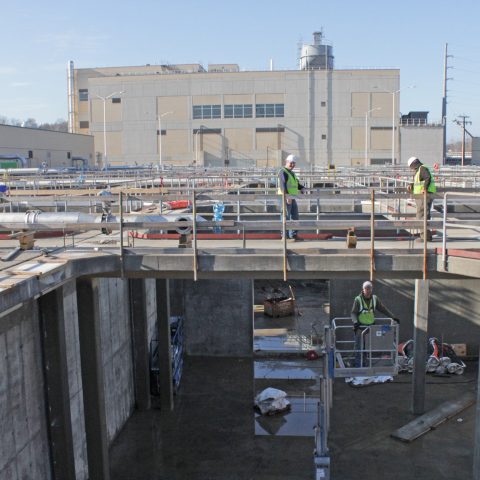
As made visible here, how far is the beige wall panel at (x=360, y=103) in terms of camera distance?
77.4 m

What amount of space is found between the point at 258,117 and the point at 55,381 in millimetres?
71066

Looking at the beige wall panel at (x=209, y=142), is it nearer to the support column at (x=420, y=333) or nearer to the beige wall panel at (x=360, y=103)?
the beige wall panel at (x=360, y=103)

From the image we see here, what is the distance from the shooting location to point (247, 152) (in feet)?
255

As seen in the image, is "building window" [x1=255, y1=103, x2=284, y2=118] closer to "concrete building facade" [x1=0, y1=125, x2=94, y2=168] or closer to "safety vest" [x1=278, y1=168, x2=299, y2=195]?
"concrete building facade" [x1=0, y1=125, x2=94, y2=168]

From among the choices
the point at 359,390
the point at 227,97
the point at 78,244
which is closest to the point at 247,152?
the point at 227,97

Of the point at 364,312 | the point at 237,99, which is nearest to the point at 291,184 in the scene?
the point at 364,312

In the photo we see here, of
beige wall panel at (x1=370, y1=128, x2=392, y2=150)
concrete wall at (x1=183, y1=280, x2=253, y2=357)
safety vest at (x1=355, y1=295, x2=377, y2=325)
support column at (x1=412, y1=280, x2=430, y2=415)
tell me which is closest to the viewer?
safety vest at (x1=355, y1=295, x2=377, y2=325)

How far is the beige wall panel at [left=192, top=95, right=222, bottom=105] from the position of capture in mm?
78544

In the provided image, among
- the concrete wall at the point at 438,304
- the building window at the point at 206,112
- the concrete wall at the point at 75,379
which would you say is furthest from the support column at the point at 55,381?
the building window at the point at 206,112

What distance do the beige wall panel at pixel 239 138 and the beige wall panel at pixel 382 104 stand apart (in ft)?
52.1

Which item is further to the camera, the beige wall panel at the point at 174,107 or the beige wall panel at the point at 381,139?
the beige wall panel at the point at 174,107

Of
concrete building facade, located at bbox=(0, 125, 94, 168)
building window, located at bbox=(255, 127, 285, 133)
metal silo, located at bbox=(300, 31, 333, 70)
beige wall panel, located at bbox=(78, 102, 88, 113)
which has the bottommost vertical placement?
concrete building facade, located at bbox=(0, 125, 94, 168)

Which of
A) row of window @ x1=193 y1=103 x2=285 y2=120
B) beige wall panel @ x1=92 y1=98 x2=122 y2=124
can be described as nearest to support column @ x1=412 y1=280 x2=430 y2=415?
row of window @ x1=193 y1=103 x2=285 y2=120

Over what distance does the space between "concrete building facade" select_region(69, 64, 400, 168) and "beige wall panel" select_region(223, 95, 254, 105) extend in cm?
13
